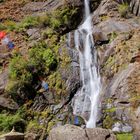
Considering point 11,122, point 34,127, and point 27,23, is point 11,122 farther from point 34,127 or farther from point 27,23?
point 27,23

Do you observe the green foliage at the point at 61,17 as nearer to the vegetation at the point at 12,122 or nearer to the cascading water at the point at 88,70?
the cascading water at the point at 88,70

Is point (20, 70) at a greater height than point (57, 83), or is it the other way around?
point (20, 70)

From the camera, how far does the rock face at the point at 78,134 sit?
33.7ft

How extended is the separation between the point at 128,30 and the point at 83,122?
5289 millimetres

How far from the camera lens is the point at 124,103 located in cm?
1485

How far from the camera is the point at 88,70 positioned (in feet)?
57.9

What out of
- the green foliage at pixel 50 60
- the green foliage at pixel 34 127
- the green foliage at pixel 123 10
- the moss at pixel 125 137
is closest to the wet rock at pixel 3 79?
the green foliage at pixel 50 60

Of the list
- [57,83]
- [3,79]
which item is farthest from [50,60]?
[3,79]

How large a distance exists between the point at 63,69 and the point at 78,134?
305 inches

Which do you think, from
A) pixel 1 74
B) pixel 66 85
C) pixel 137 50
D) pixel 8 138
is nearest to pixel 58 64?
pixel 66 85

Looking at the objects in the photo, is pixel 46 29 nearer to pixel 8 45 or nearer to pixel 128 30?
pixel 8 45

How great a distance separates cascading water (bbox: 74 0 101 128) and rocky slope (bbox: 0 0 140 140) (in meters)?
0.27

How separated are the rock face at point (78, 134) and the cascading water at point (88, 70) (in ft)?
15.9

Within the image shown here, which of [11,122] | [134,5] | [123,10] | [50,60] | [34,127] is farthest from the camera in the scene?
[134,5]
